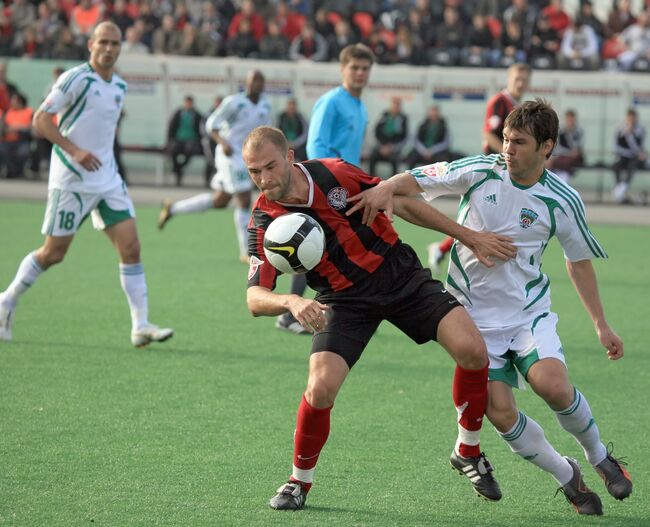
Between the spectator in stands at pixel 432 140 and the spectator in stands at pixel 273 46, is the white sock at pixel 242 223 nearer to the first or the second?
the spectator in stands at pixel 432 140

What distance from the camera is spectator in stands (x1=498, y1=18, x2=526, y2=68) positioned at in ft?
71.8

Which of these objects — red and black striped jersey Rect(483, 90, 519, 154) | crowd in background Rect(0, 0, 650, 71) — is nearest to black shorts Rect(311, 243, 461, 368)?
red and black striped jersey Rect(483, 90, 519, 154)

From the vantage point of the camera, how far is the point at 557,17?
2269cm

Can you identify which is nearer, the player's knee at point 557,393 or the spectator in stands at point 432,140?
the player's knee at point 557,393

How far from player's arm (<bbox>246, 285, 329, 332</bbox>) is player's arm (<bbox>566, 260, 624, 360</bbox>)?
1178 mm

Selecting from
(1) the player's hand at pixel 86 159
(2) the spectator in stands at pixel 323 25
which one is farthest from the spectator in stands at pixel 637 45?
(1) the player's hand at pixel 86 159

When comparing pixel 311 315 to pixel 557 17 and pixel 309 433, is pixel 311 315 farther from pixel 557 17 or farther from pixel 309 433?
pixel 557 17

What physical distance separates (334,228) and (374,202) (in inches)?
9.1

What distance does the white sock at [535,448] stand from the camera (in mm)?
4926

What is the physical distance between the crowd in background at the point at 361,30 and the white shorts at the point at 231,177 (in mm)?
9785

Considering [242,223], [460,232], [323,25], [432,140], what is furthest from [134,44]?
[460,232]

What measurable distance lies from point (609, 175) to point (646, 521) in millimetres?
17114

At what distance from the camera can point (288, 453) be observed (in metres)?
5.77

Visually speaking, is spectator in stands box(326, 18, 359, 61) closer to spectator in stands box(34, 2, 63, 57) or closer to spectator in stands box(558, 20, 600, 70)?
spectator in stands box(558, 20, 600, 70)
